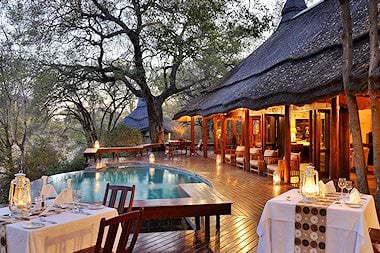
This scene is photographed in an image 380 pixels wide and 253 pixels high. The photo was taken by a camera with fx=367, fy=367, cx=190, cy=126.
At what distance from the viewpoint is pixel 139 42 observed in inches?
643

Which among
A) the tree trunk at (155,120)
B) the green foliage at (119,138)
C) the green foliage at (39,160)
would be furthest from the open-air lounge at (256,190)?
the tree trunk at (155,120)

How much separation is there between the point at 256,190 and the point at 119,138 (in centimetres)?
1083

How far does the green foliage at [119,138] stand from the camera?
683 inches

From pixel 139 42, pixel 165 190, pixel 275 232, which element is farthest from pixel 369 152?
pixel 139 42

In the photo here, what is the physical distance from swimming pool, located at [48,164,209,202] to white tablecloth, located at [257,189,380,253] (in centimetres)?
526

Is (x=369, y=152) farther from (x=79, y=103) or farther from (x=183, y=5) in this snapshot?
(x=79, y=103)

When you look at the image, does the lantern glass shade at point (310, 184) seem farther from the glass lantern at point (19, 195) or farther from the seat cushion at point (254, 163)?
the seat cushion at point (254, 163)

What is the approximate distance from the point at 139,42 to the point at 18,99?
5.62 m

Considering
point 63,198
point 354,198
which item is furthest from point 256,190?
point 63,198

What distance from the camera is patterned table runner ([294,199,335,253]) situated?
3.30 m

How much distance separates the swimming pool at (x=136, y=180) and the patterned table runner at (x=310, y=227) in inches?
215

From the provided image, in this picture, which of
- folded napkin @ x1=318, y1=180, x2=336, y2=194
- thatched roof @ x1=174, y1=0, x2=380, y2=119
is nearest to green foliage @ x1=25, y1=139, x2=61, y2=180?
thatched roof @ x1=174, y1=0, x2=380, y2=119

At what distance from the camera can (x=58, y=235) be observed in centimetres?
298

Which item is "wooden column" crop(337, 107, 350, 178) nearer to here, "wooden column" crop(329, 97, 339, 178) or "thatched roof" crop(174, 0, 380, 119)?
"wooden column" crop(329, 97, 339, 178)
